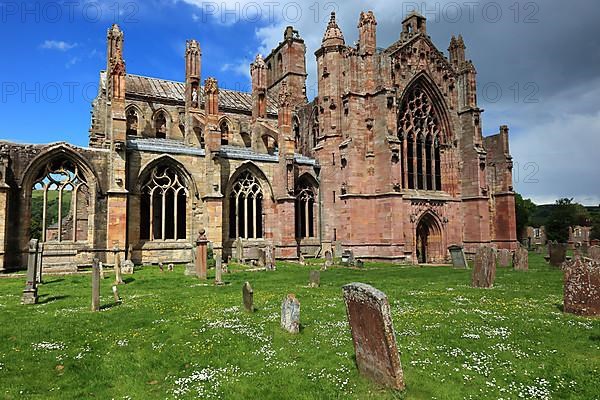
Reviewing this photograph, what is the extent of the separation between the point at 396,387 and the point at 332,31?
97.9 feet

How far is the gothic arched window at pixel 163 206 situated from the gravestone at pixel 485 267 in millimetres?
17917

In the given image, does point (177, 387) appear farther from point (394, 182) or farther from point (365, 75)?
point (365, 75)

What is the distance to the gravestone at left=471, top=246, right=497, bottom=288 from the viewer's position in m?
14.7

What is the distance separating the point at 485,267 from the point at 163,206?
1852 cm

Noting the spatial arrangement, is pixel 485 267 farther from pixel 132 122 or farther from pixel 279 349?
pixel 132 122

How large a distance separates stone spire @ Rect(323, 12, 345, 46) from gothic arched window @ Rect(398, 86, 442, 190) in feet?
20.7

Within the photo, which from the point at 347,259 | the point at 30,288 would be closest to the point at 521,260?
the point at 347,259

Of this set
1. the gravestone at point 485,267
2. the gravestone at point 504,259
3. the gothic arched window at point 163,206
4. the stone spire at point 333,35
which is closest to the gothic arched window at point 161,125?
the gothic arched window at point 163,206

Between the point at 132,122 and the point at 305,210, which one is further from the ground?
the point at 132,122

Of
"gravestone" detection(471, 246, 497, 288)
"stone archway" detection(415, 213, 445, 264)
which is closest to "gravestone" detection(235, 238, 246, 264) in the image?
"stone archway" detection(415, 213, 445, 264)

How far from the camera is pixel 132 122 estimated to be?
34.0m

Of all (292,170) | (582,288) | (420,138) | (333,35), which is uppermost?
(333,35)

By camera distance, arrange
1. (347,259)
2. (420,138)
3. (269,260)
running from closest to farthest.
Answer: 1. (269,260)
2. (347,259)
3. (420,138)

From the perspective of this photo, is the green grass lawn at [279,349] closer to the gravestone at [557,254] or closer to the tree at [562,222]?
the gravestone at [557,254]
